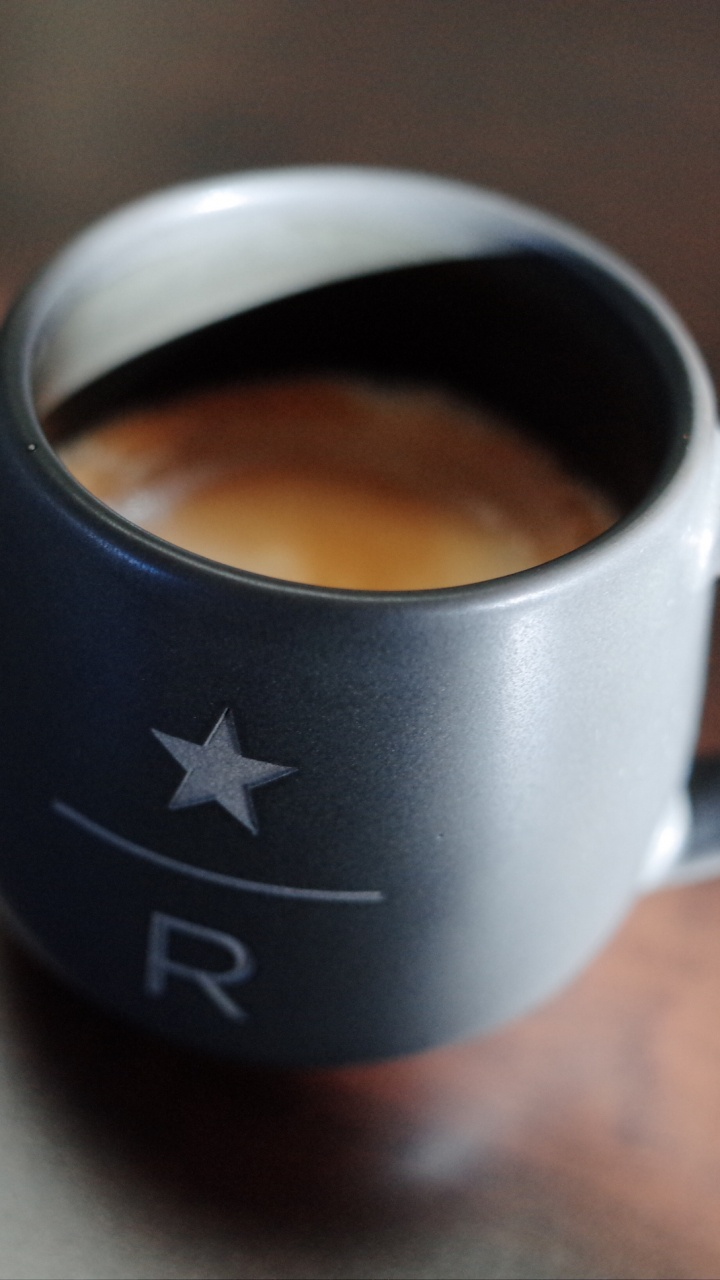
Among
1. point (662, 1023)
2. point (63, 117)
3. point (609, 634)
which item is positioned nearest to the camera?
point (609, 634)

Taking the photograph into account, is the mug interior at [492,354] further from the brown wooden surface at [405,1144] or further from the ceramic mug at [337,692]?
the brown wooden surface at [405,1144]

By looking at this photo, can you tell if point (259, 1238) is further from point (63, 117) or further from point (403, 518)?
point (63, 117)

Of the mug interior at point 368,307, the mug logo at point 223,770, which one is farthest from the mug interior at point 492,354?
the mug logo at point 223,770

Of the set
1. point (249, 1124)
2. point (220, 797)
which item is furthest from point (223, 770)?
point (249, 1124)

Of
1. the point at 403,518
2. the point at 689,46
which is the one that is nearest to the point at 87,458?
the point at 403,518

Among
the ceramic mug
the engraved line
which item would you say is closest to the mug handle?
the ceramic mug

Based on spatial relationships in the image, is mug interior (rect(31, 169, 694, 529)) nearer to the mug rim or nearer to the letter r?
the mug rim
